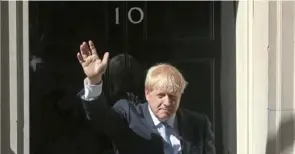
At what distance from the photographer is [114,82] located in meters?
5.43

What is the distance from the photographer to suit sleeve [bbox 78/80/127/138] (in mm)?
5422

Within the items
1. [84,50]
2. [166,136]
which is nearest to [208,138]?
[166,136]

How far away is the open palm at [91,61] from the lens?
5395 mm

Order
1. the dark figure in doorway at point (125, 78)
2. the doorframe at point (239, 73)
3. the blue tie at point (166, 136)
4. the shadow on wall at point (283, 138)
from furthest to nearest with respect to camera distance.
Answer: the blue tie at point (166, 136) < the dark figure in doorway at point (125, 78) < the shadow on wall at point (283, 138) < the doorframe at point (239, 73)

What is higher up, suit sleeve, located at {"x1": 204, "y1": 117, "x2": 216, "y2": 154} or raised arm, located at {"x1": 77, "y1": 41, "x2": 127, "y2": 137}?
raised arm, located at {"x1": 77, "y1": 41, "x2": 127, "y2": 137}

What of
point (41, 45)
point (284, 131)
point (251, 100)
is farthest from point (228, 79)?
point (41, 45)

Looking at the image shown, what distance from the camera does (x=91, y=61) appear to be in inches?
213

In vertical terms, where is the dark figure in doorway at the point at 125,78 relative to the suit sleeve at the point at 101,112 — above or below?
above

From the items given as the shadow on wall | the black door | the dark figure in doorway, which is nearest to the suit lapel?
the dark figure in doorway

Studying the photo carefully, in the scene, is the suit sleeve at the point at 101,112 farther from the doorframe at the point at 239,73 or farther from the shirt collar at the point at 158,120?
the doorframe at the point at 239,73

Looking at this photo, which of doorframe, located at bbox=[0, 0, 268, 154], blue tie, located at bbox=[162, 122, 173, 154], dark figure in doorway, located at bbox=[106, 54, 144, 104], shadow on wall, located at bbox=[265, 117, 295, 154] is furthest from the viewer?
blue tie, located at bbox=[162, 122, 173, 154]

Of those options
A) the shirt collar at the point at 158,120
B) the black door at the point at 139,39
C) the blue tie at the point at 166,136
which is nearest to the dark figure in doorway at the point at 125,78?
the black door at the point at 139,39

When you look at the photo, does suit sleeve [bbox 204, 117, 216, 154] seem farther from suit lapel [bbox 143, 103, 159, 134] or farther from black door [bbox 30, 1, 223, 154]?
suit lapel [bbox 143, 103, 159, 134]

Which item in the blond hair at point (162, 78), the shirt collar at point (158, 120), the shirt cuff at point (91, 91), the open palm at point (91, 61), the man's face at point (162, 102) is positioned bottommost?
the shirt collar at point (158, 120)
